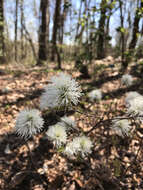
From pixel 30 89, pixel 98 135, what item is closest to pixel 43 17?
pixel 30 89

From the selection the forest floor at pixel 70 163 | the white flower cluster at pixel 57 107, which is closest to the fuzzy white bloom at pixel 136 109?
the forest floor at pixel 70 163

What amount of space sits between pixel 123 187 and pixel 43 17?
7.83 meters

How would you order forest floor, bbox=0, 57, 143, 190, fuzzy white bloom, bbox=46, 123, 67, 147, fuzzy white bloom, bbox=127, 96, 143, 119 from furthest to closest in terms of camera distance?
forest floor, bbox=0, 57, 143, 190
fuzzy white bloom, bbox=46, 123, 67, 147
fuzzy white bloom, bbox=127, 96, 143, 119

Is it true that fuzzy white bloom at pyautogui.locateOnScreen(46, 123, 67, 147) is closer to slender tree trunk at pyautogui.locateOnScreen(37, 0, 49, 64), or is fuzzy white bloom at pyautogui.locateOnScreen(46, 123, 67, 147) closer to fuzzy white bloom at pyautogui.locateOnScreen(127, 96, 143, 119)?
fuzzy white bloom at pyautogui.locateOnScreen(127, 96, 143, 119)

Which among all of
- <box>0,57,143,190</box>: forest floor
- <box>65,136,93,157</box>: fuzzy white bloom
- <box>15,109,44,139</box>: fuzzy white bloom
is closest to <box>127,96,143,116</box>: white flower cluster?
<box>0,57,143,190</box>: forest floor

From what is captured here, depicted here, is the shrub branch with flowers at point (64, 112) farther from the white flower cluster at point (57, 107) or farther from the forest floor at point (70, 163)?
the forest floor at point (70, 163)

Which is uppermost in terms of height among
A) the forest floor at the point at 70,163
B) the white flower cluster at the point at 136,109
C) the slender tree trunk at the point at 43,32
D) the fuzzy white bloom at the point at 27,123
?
the slender tree trunk at the point at 43,32

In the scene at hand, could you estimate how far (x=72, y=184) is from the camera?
7.93 ft

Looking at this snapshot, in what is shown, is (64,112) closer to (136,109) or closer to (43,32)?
(136,109)

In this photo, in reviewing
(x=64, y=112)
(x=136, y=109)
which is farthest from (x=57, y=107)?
(x=136, y=109)

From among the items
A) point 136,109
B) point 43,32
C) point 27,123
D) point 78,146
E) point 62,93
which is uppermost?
point 43,32

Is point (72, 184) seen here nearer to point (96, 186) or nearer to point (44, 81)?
point (96, 186)

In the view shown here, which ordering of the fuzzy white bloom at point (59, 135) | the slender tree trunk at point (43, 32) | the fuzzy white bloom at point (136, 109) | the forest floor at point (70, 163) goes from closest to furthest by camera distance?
the fuzzy white bloom at point (136, 109)
the fuzzy white bloom at point (59, 135)
the forest floor at point (70, 163)
the slender tree trunk at point (43, 32)

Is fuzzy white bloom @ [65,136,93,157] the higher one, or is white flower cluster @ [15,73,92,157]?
white flower cluster @ [15,73,92,157]
